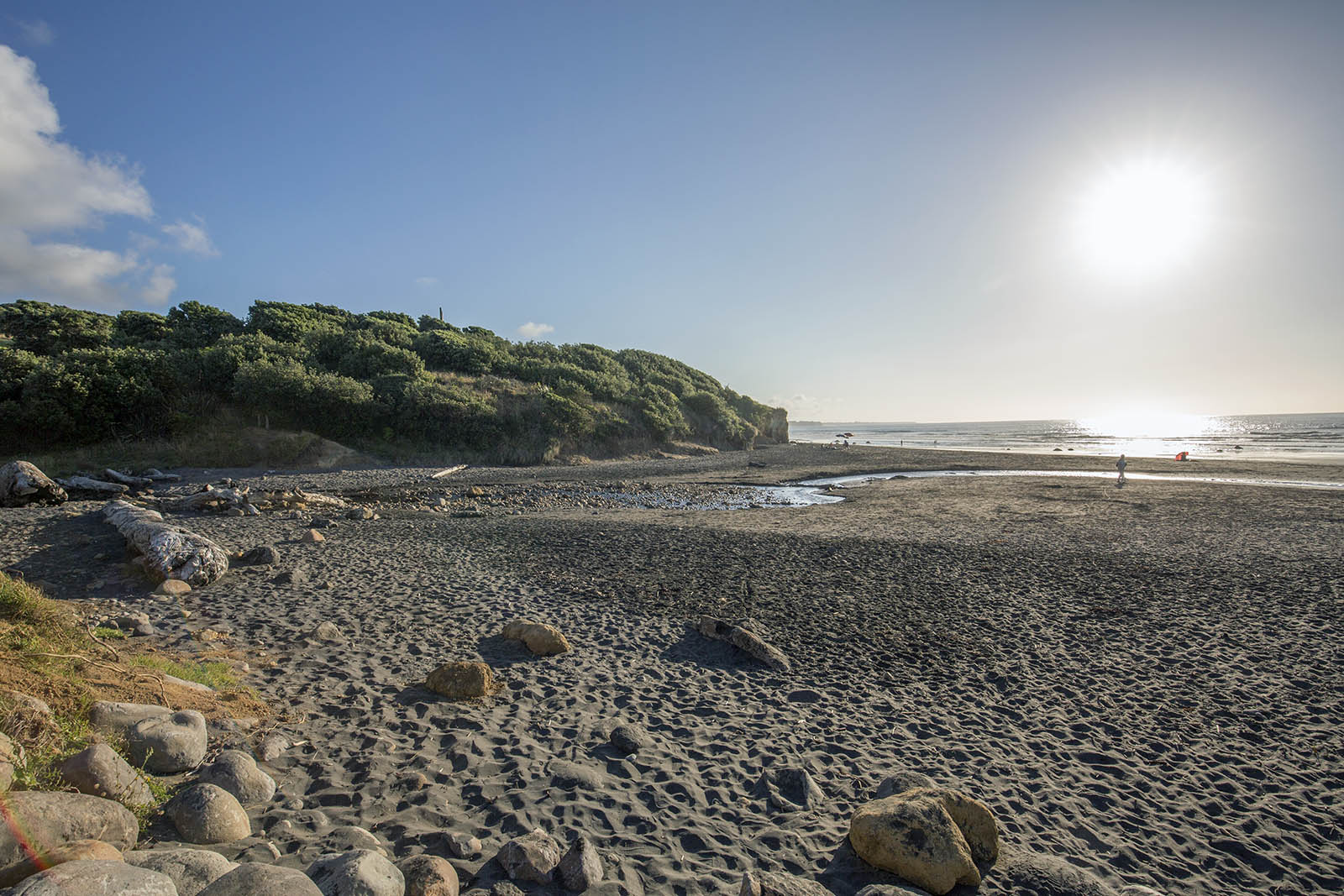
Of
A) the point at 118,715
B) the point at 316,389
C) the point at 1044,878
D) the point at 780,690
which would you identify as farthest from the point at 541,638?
the point at 316,389

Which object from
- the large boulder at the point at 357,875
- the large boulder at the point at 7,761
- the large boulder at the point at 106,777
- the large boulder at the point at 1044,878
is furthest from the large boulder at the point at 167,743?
the large boulder at the point at 1044,878

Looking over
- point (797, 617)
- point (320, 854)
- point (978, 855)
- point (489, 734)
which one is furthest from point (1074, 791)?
point (320, 854)

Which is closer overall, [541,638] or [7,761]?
[7,761]

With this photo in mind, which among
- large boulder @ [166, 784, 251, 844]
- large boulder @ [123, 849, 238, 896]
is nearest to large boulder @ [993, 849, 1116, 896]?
large boulder @ [123, 849, 238, 896]

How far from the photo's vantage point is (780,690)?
6.32 metres

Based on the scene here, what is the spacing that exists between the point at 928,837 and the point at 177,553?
32.6 ft

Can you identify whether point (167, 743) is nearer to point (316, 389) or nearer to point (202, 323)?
point (316, 389)

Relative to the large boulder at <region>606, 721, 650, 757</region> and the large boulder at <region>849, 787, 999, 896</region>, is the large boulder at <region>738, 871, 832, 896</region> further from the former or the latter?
the large boulder at <region>606, 721, 650, 757</region>

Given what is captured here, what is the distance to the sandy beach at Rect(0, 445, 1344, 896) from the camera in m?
3.98

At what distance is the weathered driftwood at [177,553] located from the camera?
8367 mm

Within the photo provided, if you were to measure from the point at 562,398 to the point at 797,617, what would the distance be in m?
30.8

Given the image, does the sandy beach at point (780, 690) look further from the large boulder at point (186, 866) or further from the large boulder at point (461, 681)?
the large boulder at point (186, 866)

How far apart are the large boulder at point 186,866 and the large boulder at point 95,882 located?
32cm

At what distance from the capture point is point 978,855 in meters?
3.78
